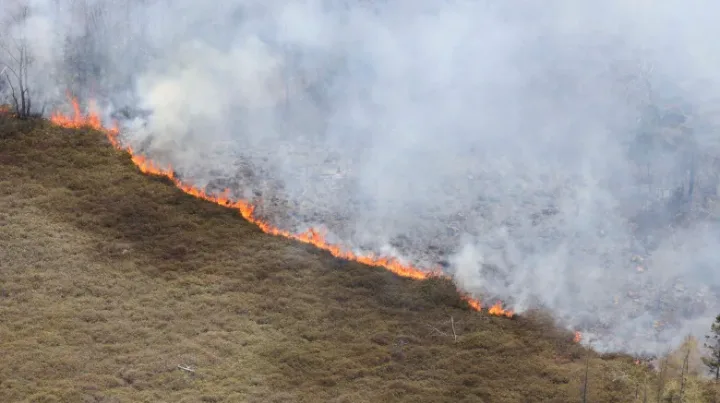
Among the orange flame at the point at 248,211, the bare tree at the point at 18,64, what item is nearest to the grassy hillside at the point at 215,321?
the orange flame at the point at 248,211

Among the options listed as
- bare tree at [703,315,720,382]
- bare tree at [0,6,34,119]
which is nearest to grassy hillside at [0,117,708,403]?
bare tree at [703,315,720,382]

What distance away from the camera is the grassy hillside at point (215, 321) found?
2977 cm

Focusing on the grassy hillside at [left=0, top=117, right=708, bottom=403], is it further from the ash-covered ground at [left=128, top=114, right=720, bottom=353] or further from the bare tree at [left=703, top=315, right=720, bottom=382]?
the bare tree at [left=703, top=315, right=720, bottom=382]

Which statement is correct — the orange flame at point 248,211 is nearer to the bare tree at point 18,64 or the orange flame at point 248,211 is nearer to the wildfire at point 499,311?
the wildfire at point 499,311

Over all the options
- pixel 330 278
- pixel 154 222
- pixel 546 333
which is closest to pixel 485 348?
pixel 546 333

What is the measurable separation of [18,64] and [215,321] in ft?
72.9

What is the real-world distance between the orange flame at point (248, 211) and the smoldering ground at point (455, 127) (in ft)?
1.84

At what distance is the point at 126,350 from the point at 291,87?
20.1 m

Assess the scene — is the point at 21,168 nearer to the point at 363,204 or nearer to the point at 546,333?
the point at 363,204

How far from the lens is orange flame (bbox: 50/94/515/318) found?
35.7m

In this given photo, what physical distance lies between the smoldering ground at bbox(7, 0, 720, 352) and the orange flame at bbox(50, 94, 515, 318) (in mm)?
559

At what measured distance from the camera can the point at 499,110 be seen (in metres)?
44.6

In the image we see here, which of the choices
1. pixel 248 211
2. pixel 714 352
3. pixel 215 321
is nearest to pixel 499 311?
pixel 714 352

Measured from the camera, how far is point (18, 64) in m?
45.7
